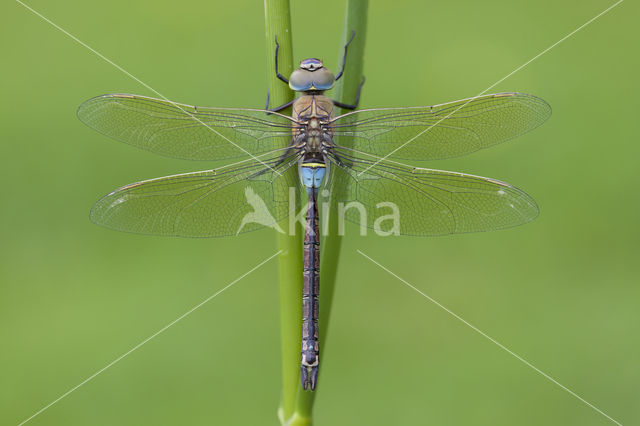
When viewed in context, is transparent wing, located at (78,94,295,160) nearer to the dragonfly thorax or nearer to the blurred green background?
the dragonfly thorax

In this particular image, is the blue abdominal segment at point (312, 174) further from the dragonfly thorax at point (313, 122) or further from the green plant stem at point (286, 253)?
the green plant stem at point (286, 253)

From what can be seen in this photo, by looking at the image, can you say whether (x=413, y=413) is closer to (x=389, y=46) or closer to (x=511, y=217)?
(x=511, y=217)

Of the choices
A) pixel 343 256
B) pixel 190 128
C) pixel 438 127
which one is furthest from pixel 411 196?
pixel 343 256

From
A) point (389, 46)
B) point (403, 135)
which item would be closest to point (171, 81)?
point (389, 46)

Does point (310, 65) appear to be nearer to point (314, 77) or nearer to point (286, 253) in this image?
point (314, 77)

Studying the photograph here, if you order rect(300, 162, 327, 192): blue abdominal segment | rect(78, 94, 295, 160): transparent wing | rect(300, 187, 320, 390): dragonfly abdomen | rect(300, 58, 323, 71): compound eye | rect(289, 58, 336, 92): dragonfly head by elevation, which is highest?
rect(300, 58, 323, 71): compound eye

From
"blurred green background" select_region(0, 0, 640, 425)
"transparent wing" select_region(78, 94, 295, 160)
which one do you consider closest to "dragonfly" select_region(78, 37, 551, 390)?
"transparent wing" select_region(78, 94, 295, 160)

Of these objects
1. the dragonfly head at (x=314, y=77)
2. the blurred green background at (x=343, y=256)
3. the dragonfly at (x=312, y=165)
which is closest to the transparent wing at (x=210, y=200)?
the dragonfly at (x=312, y=165)
